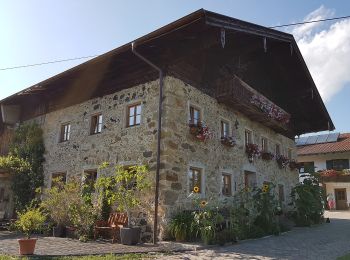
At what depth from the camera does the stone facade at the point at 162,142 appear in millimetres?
9000

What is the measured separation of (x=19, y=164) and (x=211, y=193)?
758cm

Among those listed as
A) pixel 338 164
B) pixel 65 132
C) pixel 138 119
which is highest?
pixel 338 164

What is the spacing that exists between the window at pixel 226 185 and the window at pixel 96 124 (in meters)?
4.29

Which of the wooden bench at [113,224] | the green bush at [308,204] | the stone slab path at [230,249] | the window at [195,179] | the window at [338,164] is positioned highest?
the window at [338,164]

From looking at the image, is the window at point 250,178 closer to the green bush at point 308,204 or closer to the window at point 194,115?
the green bush at point 308,204

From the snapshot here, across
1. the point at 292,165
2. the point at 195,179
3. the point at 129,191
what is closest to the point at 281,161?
the point at 292,165

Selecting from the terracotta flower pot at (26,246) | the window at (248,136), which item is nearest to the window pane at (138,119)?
the terracotta flower pot at (26,246)

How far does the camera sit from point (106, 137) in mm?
10516

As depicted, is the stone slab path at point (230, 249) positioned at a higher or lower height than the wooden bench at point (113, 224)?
lower

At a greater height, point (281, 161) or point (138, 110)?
point (138, 110)

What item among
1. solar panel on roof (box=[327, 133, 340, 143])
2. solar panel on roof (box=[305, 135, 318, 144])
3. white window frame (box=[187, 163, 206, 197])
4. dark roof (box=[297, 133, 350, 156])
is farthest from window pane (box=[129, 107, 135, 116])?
solar panel on roof (box=[305, 135, 318, 144])

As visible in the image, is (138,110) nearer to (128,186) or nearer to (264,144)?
(128,186)

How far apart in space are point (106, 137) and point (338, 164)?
2282 centimetres

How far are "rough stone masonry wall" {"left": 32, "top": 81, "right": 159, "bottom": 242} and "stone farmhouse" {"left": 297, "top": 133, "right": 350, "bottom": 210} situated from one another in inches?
748
